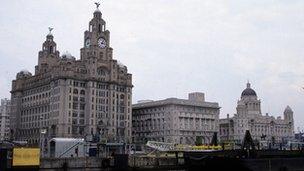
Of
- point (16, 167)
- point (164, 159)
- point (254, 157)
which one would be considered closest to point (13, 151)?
point (16, 167)

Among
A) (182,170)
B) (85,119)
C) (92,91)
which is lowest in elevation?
(182,170)

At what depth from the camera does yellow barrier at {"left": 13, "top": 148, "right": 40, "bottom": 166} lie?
65.9 meters

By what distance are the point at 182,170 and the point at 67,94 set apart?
112 metres

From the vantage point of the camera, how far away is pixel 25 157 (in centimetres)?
6688

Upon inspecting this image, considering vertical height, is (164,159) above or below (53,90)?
below

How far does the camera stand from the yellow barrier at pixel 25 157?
6588cm

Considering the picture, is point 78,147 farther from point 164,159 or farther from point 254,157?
point 254,157

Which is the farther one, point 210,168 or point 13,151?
point 210,168

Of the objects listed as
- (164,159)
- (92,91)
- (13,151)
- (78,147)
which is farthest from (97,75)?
(13,151)

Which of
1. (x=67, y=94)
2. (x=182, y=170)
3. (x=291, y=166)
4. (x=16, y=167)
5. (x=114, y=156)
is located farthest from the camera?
(x=67, y=94)

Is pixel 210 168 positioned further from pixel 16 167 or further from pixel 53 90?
pixel 53 90

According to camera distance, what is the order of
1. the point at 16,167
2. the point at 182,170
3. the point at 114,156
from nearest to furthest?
the point at 16,167 < the point at 114,156 < the point at 182,170

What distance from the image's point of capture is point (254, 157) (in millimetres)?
88750

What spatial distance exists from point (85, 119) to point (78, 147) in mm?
92512
